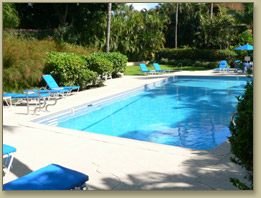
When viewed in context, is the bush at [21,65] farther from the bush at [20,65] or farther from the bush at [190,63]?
the bush at [190,63]

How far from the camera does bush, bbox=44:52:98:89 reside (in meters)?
13.0

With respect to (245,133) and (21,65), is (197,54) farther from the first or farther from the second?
(245,133)

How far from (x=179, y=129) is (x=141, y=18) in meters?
25.3

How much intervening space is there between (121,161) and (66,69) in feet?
29.0

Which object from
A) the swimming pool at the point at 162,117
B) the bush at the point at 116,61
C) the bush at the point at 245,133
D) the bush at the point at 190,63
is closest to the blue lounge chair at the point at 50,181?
the bush at the point at 245,133

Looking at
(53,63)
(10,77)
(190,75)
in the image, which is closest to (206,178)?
(10,77)

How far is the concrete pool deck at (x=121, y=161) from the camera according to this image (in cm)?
407

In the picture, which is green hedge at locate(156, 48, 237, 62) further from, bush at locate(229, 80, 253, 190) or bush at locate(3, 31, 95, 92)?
bush at locate(229, 80, 253, 190)

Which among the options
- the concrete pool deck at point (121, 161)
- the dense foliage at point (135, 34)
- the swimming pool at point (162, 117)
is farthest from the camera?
the dense foliage at point (135, 34)

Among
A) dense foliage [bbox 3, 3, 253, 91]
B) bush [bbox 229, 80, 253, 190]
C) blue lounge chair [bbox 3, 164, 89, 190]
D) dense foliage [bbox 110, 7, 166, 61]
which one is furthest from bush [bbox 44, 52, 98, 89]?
dense foliage [bbox 110, 7, 166, 61]

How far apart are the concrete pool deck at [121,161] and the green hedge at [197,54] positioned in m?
24.0

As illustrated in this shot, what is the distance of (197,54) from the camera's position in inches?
1246

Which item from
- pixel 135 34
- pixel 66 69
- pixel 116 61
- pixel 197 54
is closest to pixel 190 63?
pixel 197 54

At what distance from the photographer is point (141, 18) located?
32219 mm
